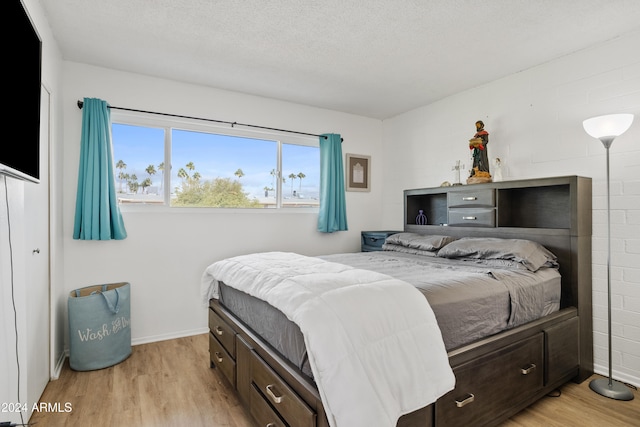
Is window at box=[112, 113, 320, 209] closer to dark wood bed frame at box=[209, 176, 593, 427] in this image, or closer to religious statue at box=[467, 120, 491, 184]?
dark wood bed frame at box=[209, 176, 593, 427]

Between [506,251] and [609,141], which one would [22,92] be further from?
[609,141]

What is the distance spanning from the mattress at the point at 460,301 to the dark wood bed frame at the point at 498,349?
59 millimetres

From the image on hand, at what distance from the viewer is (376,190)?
4.68 meters

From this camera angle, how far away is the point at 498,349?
6.04 ft

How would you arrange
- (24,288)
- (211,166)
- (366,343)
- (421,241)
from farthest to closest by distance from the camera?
1. (211,166)
2. (421,241)
3. (24,288)
4. (366,343)

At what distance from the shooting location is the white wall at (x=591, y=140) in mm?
2402

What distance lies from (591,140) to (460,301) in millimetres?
1907

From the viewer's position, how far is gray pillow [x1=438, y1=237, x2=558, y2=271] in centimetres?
236

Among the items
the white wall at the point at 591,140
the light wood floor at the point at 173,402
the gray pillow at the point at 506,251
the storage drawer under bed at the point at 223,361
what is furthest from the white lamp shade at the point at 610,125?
the storage drawer under bed at the point at 223,361

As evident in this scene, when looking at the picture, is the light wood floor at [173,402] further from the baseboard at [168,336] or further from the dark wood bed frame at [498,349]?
the baseboard at [168,336]

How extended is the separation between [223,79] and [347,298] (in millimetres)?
2741

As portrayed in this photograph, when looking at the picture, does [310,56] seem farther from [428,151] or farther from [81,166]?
[81,166]

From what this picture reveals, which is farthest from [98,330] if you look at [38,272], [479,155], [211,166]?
[479,155]

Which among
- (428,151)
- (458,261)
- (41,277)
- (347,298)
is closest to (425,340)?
(347,298)
